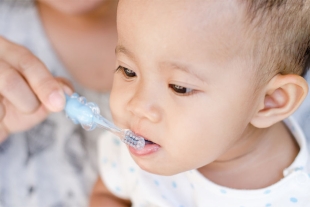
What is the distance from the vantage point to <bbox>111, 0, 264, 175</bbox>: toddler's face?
0.88m

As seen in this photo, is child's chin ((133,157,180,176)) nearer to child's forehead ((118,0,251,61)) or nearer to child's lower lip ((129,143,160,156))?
child's lower lip ((129,143,160,156))

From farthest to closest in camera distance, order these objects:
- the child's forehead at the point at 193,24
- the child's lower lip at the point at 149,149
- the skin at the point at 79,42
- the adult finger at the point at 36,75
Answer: the skin at the point at 79,42 < the adult finger at the point at 36,75 < the child's lower lip at the point at 149,149 < the child's forehead at the point at 193,24

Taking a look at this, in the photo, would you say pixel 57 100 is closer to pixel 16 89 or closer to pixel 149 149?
pixel 16 89

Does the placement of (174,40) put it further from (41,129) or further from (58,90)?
(41,129)

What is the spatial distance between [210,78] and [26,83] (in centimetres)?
49

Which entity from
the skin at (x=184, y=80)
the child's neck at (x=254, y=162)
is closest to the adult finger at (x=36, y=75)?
the skin at (x=184, y=80)

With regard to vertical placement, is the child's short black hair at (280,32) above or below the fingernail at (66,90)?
above

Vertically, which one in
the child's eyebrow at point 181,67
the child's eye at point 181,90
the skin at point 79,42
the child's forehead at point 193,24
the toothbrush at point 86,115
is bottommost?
the skin at point 79,42

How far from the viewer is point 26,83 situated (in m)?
1.15

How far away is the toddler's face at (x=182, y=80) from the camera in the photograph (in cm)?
88

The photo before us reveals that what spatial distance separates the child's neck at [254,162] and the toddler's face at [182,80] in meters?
0.15

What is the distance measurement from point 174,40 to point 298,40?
0.28 meters

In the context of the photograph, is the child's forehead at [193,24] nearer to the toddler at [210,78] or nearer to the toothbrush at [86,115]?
the toddler at [210,78]

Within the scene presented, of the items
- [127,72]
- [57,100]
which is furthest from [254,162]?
[57,100]
